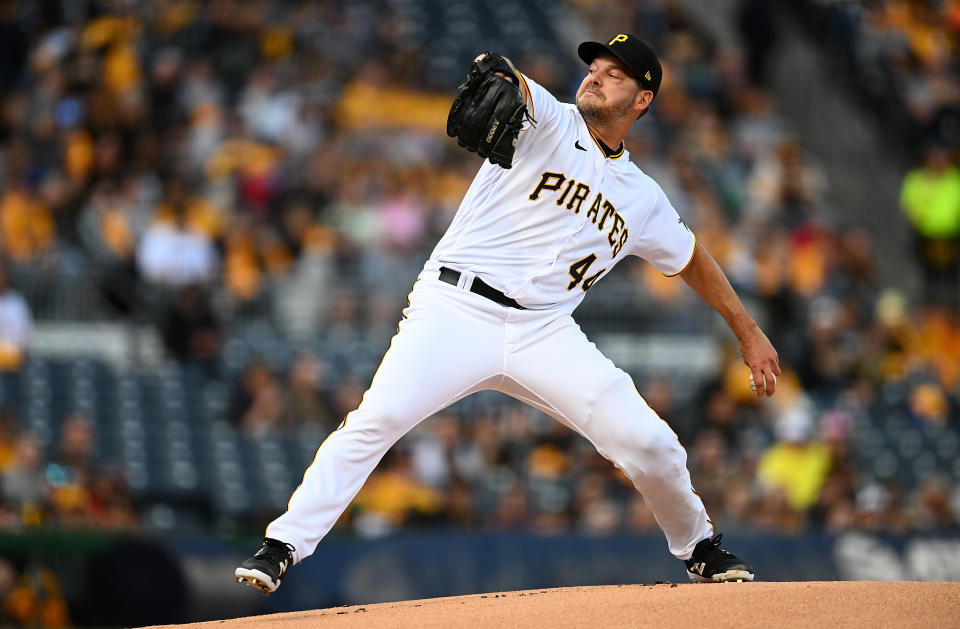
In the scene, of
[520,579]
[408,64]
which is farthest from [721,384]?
[408,64]

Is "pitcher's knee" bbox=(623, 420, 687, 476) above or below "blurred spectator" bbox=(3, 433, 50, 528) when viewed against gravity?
above

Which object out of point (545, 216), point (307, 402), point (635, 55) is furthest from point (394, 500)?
point (635, 55)

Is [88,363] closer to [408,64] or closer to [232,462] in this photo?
[232,462]

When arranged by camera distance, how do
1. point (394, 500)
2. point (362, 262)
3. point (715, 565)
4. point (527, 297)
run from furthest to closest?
point (362, 262)
point (394, 500)
point (715, 565)
point (527, 297)

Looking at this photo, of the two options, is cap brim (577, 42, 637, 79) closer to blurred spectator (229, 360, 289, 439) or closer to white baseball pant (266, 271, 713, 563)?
white baseball pant (266, 271, 713, 563)

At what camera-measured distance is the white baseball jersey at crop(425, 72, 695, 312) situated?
5.84 m

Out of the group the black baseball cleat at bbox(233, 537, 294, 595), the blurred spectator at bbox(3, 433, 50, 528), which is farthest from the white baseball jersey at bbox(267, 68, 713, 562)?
the blurred spectator at bbox(3, 433, 50, 528)

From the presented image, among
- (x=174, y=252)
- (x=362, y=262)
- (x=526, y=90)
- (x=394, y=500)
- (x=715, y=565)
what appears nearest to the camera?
(x=526, y=90)

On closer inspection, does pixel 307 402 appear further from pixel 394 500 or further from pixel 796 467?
pixel 796 467

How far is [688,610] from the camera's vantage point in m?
5.34

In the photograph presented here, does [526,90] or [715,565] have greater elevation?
[526,90]

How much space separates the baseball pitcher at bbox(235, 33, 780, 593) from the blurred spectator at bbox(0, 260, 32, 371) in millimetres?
7170

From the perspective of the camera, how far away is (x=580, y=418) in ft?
19.4

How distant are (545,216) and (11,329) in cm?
764
